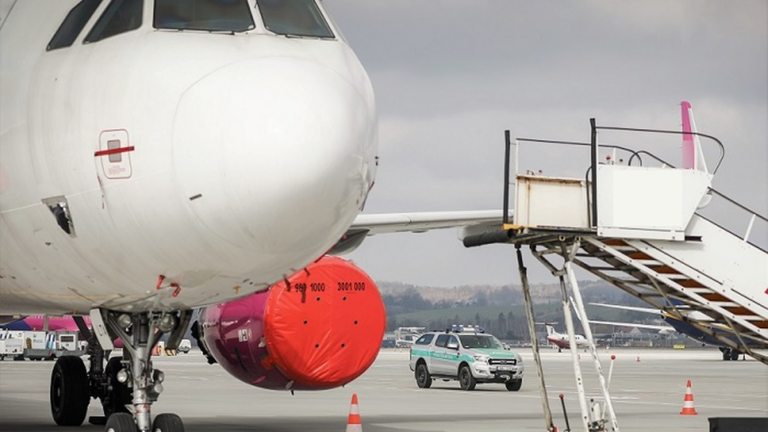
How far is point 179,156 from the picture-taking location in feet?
29.3

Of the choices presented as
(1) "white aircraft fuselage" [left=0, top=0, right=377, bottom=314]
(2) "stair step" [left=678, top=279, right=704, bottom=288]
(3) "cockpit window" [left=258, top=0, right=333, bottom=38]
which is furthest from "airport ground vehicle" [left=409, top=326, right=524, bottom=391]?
(3) "cockpit window" [left=258, top=0, right=333, bottom=38]

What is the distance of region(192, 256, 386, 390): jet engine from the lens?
48.8 ft

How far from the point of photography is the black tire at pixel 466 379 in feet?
106

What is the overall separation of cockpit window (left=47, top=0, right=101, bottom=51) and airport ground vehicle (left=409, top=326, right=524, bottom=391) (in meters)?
22.9

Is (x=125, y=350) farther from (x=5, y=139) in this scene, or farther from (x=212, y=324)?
(x=212, y=324)

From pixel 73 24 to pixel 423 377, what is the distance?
81.9 feet

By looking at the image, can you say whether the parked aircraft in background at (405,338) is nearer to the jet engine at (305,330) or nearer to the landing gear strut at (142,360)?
the jet engine at (305,330)

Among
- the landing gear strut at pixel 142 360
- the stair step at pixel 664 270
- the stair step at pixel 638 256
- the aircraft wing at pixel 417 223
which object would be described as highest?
the aircraft wing at pixel 417 223

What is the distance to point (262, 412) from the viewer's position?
21.8 m

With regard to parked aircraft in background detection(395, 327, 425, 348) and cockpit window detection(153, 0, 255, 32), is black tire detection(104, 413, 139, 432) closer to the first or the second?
cockpit window detection(153, 0, 255, 32)

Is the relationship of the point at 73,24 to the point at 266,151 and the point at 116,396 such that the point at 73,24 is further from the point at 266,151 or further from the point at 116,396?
the point at 116,396

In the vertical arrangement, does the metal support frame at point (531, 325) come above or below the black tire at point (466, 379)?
above

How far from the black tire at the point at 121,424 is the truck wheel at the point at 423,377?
921 inches

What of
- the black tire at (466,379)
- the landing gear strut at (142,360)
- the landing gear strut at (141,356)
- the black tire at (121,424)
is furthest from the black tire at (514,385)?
the black tire at (121,424)
